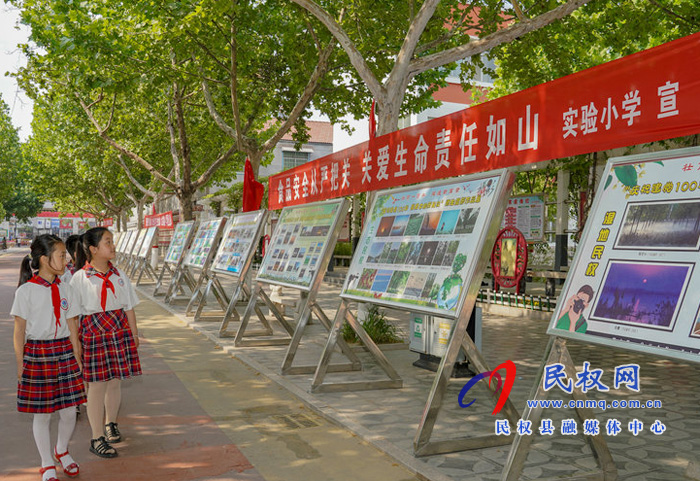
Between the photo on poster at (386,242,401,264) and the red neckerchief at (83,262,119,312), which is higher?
the photo on poster at (386,242,401,264)

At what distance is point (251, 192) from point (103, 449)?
8.49 metres

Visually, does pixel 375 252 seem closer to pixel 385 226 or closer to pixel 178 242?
pixel 385 226

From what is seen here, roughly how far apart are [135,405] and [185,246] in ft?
27.1

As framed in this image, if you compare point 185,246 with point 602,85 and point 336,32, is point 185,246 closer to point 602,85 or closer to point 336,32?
point 336,32

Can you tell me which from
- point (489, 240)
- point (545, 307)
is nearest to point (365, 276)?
point (489, 240)

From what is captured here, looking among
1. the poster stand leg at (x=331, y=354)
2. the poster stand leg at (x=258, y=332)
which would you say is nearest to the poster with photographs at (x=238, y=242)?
the poster stand leg at (x=258, y=332)

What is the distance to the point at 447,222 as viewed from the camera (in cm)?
493

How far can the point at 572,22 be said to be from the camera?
11555mm

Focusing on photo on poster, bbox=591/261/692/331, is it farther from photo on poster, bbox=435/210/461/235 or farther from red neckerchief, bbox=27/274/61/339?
red neckerchief, bbox=27/274/61/339

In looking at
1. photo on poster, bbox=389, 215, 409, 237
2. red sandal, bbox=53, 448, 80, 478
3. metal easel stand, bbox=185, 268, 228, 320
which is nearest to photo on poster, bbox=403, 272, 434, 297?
photo on poster, bbox=389, 215, 409, 237

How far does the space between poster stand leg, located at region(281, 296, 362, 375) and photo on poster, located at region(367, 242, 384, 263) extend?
1120mm

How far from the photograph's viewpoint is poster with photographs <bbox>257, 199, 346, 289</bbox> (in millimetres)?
7016

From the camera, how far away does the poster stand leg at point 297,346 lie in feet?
21.9

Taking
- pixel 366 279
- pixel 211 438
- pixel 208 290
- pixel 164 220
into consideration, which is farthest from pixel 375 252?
pixel 164 220
